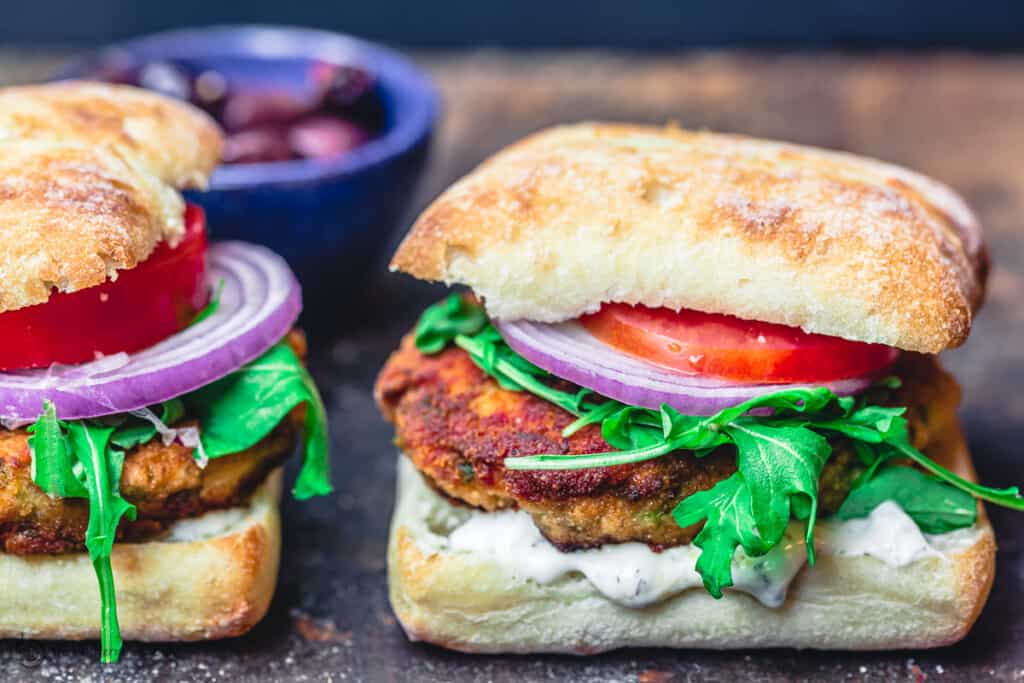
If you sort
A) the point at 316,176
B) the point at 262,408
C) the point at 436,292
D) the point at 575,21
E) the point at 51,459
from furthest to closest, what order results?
the point at 575,21
the point at 436,292
the point at 316,176
the point at 262,408
the point at 51,459

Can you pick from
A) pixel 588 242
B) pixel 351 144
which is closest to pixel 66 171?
pixel 588 242

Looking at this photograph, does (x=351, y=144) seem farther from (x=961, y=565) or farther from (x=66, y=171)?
(x=961, y=565)

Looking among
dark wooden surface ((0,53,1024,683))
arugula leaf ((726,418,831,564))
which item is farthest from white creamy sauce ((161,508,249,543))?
arugula leaf ((726,418,831,564))

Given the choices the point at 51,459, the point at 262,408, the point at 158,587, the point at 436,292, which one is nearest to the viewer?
the point at 51,459

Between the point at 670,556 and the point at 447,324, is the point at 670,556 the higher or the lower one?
the lower one

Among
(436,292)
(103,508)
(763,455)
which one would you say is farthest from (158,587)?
(436,292)

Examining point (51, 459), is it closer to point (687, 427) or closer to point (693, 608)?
point (687, 427)

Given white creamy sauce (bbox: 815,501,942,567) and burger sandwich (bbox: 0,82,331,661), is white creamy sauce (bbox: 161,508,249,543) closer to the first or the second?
burger sandwich (bbox: 0,82,331,661)
